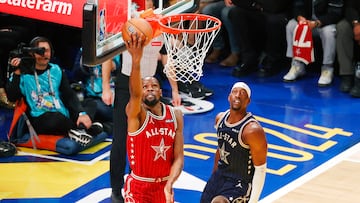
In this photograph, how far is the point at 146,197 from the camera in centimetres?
642

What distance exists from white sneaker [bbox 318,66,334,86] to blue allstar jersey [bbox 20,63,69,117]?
13.2ft

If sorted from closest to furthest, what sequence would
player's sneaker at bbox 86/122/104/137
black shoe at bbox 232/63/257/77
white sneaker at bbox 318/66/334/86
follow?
1. player's sneaker at bbox 86/122/104/137
2. white sneaker at bbox 318/66/334/86
3. black shoe at bbox 232/63/257/77

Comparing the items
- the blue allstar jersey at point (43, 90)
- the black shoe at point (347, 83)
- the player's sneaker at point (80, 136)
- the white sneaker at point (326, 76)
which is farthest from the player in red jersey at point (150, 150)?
the white sneaker at point (326, 76)

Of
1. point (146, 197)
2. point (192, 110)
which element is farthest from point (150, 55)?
point (192, 110)

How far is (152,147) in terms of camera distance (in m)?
6.43

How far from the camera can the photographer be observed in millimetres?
8953

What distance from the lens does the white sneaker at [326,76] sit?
450 inches

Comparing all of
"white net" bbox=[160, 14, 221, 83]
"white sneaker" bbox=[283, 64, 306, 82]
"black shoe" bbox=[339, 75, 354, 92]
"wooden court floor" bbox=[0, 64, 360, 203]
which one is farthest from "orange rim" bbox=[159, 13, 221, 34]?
"white sneaker" bbox=[283, 64, 306, 82]

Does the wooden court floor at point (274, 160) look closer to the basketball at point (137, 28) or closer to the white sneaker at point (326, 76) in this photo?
the white sneaker at point (326, 76)

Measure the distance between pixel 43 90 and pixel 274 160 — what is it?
271 centimetres

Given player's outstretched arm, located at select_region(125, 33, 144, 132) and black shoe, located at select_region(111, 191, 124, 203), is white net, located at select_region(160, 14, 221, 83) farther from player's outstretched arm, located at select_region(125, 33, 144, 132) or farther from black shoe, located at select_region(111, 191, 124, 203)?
black shoe, located at select_region(111, 191, 124, 203)

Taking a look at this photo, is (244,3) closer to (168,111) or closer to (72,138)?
(72,138)

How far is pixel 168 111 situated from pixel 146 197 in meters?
0.72

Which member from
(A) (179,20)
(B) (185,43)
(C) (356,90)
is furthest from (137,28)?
(C) (356,90)
